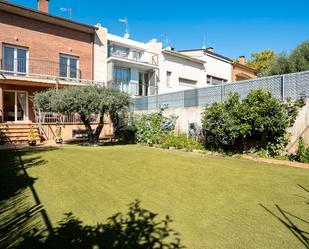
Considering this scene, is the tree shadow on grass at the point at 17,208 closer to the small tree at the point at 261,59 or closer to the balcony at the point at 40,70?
the balcony at the point at 40,70

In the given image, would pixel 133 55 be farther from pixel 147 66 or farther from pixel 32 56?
pixel 32 56

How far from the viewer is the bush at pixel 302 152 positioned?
8.98m

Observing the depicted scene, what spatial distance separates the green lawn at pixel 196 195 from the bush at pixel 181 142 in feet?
12.1

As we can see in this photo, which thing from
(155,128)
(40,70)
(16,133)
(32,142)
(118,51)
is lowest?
(32,142)

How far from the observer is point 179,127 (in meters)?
15.3

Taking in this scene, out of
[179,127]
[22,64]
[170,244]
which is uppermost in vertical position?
[22,64]

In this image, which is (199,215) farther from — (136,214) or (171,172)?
(171,172)

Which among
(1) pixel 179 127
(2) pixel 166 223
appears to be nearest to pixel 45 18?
(1) pixel 179 127

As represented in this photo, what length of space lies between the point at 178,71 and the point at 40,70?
14702 mm

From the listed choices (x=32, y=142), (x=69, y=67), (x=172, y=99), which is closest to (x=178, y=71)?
(x=69, y=67)

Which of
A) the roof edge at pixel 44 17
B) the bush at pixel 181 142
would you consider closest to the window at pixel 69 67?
the roof edge at pixel 44 17

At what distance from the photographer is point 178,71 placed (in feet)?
92.3

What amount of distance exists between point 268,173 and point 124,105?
30.3 ft

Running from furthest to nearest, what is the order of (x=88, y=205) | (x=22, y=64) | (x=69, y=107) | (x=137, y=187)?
(x=22, y=64) → (x=69, y=107) → (x=137, y=187) → (x=88, y=205)
